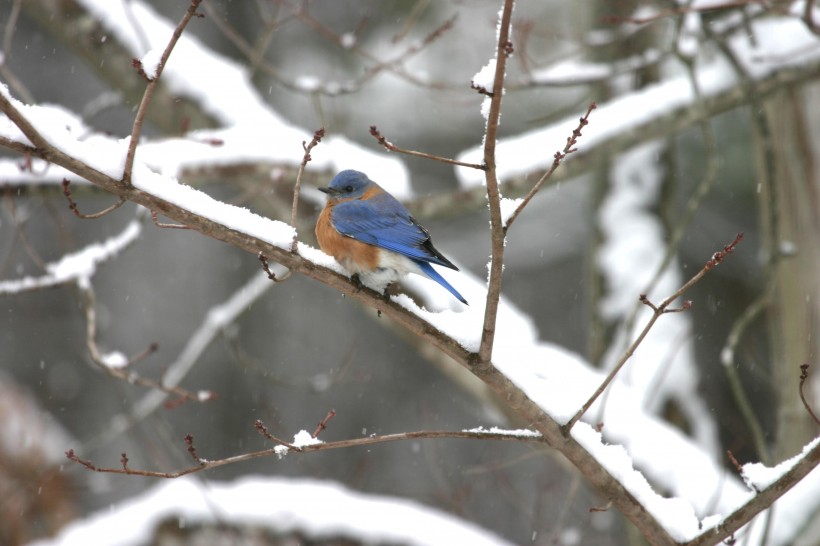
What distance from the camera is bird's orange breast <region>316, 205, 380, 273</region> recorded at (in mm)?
3215

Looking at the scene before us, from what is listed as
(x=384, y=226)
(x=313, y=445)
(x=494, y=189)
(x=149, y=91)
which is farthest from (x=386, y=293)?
(x=149, y=91)

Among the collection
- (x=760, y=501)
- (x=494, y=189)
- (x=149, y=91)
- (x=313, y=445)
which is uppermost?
(x=149, y=91)

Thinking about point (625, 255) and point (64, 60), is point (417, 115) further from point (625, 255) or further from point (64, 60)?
point (625, 255)

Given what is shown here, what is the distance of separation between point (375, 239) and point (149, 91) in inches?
56.8

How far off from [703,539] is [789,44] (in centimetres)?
374

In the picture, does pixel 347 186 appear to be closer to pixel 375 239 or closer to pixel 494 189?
pixel 375 239

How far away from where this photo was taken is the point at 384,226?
11.3 ft

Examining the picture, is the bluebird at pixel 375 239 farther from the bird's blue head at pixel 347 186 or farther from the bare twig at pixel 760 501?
the bare twig at pixel 760 501

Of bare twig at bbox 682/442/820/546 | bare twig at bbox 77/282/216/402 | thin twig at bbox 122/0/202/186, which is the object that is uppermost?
bare twig at bbox 77/282/216/402

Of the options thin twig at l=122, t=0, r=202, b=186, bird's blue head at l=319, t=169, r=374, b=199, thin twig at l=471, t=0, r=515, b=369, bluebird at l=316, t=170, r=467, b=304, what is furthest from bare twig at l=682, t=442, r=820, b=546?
bird's blue head at l=319, t=169, r=374, b=199

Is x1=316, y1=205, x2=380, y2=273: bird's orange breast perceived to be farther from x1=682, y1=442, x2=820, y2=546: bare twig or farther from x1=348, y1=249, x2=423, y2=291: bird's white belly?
x1=682, y1=442, x2=820, y2=546: bare twig

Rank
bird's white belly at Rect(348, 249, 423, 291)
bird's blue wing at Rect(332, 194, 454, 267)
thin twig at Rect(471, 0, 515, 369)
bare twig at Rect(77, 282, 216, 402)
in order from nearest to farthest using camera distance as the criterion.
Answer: thin twig at Rect(471, 0, 515, 369) < bird's white belly at Rect(348, 249, 423, 291) < bird's blue wing at Rect(332, 194, 454, 267) < bare twig at Rect(77, 282, 216, 402)

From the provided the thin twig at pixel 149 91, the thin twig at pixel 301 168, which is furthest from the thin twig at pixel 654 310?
the thin twig at pixel 149 91

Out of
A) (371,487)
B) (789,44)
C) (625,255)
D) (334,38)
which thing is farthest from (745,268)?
(334,38)
